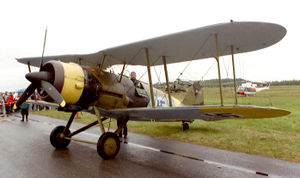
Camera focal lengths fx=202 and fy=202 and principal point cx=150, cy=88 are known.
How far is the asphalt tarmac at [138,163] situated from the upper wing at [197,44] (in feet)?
8.42

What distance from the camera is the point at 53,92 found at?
13.3ft

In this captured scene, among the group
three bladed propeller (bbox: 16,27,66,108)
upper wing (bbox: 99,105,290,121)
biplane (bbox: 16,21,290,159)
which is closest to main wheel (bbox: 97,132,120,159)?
biplane (bbox: 16,21,290,159)

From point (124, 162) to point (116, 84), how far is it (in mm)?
1981

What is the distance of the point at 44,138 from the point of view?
6824 mm

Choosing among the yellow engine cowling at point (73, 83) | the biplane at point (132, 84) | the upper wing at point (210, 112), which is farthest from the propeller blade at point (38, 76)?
the upper wing at point (210, 112)

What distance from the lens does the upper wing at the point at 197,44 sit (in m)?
3.96

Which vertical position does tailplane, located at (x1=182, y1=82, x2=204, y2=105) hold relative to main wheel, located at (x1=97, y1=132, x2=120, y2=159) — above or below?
above

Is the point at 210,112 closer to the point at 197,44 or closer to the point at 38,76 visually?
the point at 197,44

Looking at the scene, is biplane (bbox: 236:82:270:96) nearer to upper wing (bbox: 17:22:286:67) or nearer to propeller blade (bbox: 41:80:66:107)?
upper wing (bbox: 17:22:286:67)

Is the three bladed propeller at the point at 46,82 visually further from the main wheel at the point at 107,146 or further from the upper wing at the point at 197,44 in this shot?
the upper wing at the point at 197,44

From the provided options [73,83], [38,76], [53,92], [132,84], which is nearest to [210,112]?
[132,84]

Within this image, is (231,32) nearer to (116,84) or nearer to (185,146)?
(116,84)

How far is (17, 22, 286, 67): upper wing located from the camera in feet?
13.0

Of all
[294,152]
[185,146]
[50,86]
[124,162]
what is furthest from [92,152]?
[294,152]
